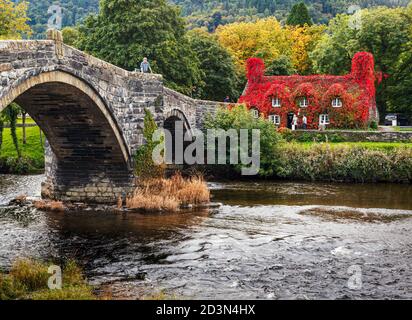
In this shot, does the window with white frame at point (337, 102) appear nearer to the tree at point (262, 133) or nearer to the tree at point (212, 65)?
the tree at point (212, 65)

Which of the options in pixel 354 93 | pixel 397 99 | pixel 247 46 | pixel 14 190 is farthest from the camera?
pixel 247 46

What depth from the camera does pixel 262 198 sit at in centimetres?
2909

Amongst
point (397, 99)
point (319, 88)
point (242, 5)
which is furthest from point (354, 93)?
point (242, 5)

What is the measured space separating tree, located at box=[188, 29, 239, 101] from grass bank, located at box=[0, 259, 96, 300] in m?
38.6

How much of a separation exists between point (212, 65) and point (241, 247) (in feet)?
118

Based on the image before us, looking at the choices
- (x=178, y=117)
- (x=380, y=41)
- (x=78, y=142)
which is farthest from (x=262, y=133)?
(x=380, y=41)

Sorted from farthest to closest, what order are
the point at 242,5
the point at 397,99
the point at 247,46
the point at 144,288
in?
the point at 242,5
the point at 247,46
the point at 397,99
the point at 144,288

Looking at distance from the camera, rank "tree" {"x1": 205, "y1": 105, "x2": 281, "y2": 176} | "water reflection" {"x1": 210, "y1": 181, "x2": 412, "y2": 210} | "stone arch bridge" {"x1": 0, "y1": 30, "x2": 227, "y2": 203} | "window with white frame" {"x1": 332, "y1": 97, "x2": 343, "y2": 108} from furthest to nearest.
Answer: "window with white frame" {"x1": 332, "y1": 97, "x2": 343, "y2": 108}
"tree" {"x1": 205, "y1": 105, "x2": 281, "y2": 176}
"water reflection" {"x1": 210, "y1": 181, "x2": 412, "y2": 210}
"stone arch bridge" {"x1": 0, "y1": 30, "x2": 227, "y2": 203}

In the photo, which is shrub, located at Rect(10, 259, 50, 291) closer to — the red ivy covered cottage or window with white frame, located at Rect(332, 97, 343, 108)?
the red ivy covered cottage

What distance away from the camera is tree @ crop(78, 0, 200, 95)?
134ft

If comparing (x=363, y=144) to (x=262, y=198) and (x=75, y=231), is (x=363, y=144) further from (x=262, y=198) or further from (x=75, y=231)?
(x=75, y=231)

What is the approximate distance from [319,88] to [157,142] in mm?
23357

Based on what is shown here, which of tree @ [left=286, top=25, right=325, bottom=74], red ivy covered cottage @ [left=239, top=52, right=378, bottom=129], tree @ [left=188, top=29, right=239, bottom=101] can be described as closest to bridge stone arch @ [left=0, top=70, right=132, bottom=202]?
red ivy covered cottage @ [left=239, top=52, right=378, bottom=129]

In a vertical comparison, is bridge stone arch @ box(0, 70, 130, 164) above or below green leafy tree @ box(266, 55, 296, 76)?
below
